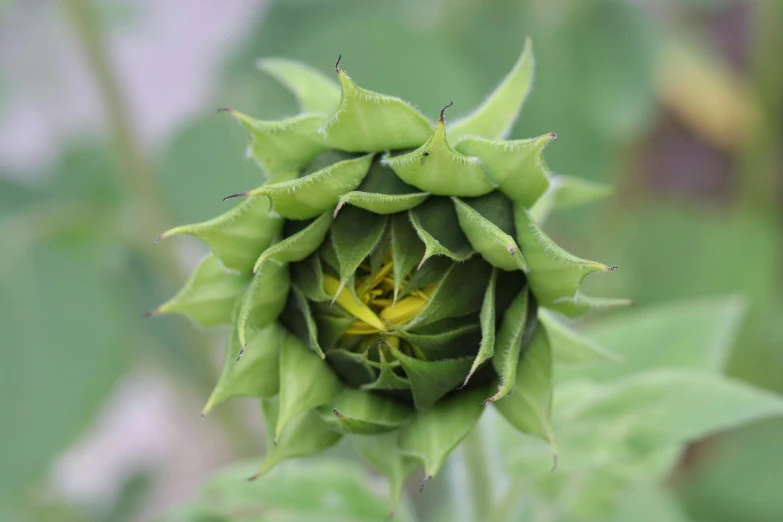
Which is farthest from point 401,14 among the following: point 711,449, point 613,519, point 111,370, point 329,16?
point 711,449

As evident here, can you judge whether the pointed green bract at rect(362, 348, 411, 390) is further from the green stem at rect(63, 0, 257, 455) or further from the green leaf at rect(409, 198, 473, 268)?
the green stem at rect(63, 0, 257, 455)

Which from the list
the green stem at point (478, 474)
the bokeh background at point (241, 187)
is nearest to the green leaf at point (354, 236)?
the green stem at point (478, 474)

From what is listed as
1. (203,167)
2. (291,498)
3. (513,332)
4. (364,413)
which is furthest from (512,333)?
(203,167)

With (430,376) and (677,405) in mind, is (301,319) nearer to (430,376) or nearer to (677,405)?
(430,376)

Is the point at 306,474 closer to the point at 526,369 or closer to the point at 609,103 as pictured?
the point at 526,369

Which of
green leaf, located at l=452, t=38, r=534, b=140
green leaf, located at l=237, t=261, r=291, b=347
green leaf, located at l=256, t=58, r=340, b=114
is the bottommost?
green leaf, located at l=237, t=261, r=291, b=347

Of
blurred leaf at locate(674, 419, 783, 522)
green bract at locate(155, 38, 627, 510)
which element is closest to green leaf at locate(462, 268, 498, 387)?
green bract at locate(155, 38, 627, 510)
